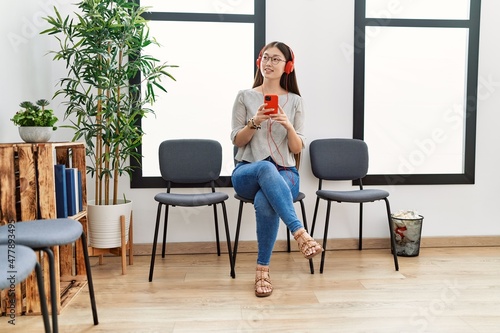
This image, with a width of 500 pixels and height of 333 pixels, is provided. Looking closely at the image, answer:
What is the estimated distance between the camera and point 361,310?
1858 mm

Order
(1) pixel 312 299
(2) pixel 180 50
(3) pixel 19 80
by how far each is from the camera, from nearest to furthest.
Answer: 1. (1) pixel 312 299
2. (3) pixel 19 80
3. (2) pixel 180 50

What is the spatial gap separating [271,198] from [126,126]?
0.99 metres

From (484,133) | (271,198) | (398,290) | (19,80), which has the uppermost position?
(19,80)

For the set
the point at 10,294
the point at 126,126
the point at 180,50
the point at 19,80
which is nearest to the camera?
the point at 10,294

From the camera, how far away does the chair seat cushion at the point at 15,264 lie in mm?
Answer: 1012

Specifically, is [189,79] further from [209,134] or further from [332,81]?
[332,81]

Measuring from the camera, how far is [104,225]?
7.81 feet

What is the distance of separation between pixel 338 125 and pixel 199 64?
3.59ft

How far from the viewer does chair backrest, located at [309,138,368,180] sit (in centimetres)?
278

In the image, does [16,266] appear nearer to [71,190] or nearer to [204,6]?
[71,190]

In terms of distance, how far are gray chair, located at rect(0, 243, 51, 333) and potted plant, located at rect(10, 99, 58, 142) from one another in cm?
77

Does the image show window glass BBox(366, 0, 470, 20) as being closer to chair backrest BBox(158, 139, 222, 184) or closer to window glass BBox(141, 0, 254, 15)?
window glass BBox(141, 0, 254, 15)

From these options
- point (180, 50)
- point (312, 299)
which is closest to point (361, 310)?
point (312, 299)

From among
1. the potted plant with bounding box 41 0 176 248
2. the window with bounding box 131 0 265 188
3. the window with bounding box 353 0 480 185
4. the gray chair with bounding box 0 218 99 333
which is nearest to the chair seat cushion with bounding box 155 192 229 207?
the potted plant with bounding box 41 0 176 248
